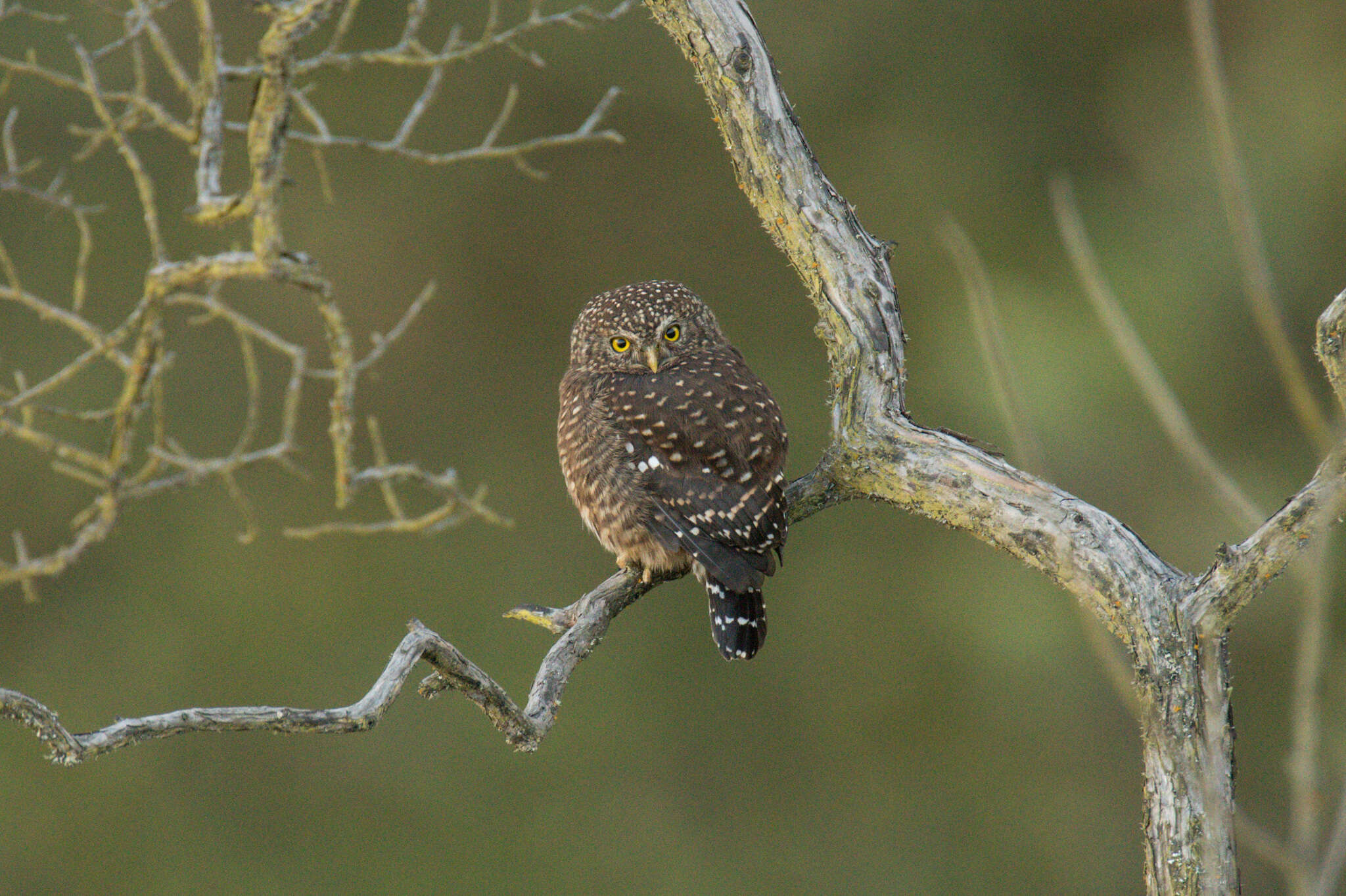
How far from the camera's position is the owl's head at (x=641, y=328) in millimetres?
3160

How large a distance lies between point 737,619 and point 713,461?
0.34 metres

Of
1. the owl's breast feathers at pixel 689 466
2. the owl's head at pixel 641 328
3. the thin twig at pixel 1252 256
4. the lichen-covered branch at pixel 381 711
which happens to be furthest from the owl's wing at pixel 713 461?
the thin twig at pixel 1252 256

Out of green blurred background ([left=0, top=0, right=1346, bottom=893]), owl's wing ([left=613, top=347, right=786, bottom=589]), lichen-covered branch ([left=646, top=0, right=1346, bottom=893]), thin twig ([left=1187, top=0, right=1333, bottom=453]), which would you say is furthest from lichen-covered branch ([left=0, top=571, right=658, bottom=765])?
green blurred background ([left=0, top=0, right=1346, bottom=893])

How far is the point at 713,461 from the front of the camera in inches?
112

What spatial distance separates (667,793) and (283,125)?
547cm

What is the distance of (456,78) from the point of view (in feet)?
22.7

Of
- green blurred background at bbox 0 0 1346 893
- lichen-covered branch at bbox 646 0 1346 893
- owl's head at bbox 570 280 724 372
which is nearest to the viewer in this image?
lichen-covered branch at bbox 646 0 1346 893

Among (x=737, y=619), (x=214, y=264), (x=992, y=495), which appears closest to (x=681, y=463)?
(x=737, y=619)

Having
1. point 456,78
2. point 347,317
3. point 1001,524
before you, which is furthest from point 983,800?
point 1001,524

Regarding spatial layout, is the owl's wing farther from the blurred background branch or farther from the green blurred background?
the green blurred background

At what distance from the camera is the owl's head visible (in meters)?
3.16

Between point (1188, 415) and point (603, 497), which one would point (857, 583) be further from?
point (603, 497)

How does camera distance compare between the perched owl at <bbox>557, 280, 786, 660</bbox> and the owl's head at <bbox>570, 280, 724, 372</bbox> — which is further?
the owl's head at <bbox>570, 280, 724, 372</bbox>

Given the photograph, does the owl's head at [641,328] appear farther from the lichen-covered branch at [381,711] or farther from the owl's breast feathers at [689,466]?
the lichen-covered branch at [381,711]
